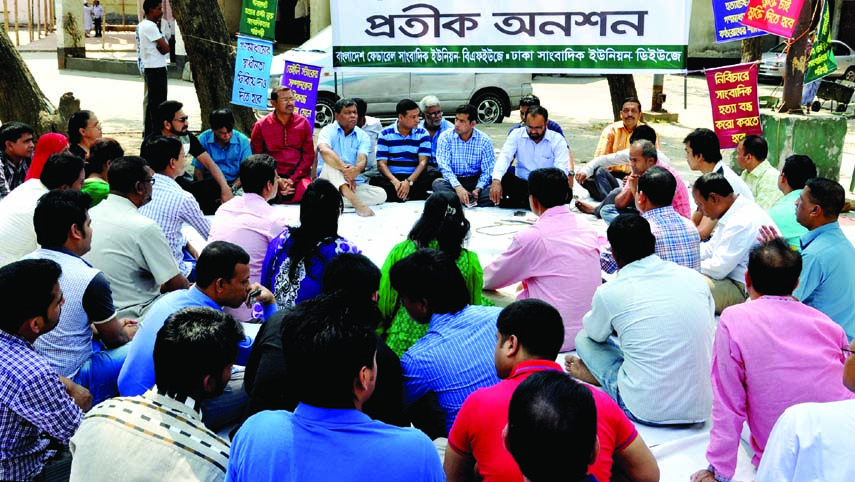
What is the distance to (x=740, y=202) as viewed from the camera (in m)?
5.11

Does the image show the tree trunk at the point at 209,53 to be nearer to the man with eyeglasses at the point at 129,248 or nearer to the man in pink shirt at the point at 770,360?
the man with eyeglasses at the point at 129,248

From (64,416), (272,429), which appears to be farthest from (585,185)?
(272,429)

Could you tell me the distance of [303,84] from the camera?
830cm

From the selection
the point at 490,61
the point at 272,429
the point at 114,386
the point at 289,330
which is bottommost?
the point at 114,386

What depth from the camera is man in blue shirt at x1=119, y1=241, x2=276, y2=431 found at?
337 cm

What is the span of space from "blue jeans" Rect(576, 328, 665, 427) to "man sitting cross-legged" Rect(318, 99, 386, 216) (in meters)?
3.96

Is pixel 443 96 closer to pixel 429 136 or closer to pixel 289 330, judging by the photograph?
pixel 429 136

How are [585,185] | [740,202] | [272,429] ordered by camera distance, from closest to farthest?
[272,429], [740,202], [585,185]

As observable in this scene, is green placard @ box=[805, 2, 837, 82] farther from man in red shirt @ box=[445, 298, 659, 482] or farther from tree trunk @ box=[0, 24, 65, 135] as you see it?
tree trunk @ box=[0, 24, 65, 135]

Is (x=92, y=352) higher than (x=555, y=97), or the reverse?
(x=555, y=97)

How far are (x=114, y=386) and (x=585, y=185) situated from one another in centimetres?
533

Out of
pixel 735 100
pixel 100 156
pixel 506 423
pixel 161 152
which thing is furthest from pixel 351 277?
pixel 735 100

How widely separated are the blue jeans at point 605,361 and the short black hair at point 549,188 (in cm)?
91

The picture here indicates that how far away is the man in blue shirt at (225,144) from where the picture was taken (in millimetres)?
7508
